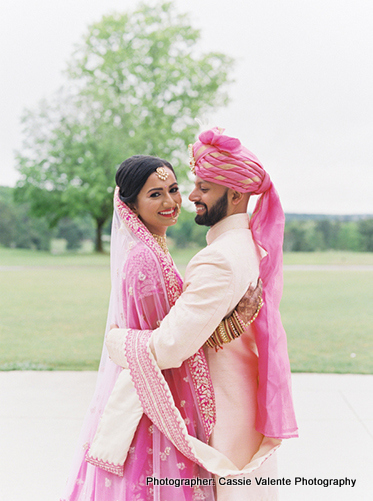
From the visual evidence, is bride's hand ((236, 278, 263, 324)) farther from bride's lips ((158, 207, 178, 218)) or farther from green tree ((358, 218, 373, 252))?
green tree ((358, 218, 373, 252))

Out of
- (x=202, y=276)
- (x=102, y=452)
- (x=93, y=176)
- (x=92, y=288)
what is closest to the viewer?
(x=202, y=276)

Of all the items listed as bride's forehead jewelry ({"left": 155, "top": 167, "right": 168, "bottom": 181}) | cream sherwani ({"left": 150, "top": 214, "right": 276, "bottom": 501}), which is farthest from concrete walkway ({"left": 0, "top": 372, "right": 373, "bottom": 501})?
bride's forehead jewelry ({"left": 155, "top": 167, "right": 168, "bottom": 181})

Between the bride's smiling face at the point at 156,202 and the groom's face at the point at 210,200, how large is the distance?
0.33 ft

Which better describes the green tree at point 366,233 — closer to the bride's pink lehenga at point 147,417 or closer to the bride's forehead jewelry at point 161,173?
the bride's forehead jewelry at point 161,173

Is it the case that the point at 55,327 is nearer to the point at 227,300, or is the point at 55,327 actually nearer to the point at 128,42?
the point at 227,300

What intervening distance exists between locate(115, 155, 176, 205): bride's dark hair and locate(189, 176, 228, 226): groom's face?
0.61 feet

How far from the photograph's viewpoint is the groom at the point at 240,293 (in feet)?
5.59

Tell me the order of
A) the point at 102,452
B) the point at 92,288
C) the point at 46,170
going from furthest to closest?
the point at 46,170 < the point at 92,288 < the point at 102,452

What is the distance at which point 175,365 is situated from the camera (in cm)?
166

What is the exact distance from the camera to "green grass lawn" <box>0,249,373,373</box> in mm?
6145

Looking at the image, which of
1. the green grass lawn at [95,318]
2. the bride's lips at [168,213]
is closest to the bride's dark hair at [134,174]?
the bride's lips at [168,213]

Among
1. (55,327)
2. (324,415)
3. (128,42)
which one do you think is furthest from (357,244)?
(324,415)

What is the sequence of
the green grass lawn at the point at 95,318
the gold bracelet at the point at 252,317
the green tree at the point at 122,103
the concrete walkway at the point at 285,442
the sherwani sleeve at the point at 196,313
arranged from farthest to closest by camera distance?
the green tree at the point at 122,103, the green grass lawn at the point at 95,318, the concrete walkway at the point at 285,442, the gold bracelet at the point at 252,317, the sherwani sleeve at the point at 196,313

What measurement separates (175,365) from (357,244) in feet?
80.5
